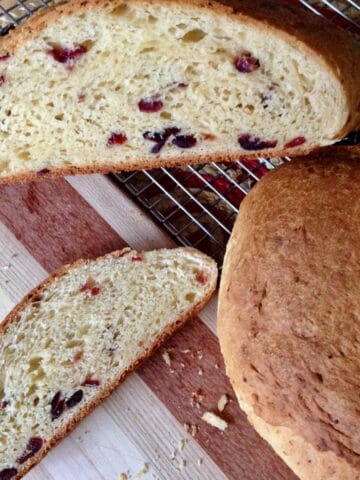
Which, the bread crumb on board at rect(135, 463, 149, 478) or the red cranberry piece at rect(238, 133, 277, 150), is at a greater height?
the red cranberry piece at rect(238, 133, 277, 150)

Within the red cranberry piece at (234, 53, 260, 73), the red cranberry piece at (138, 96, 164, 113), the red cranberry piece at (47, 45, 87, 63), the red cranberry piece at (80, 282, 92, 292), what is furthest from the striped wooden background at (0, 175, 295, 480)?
the red cranberry piece at (234, 53, 260, 73)

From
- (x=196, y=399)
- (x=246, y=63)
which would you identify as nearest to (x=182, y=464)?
(x=196, y=399)

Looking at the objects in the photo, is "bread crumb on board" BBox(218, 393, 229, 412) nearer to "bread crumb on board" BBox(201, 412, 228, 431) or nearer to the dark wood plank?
"bread crumb on board" BBox(201, 412, 228, 431)

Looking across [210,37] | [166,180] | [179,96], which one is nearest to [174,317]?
[166,180]

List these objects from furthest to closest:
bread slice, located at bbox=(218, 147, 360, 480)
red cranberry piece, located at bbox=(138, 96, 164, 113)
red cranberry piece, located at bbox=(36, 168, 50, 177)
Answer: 1. red cranberry piece, located at bbox=(36, 168, 50, 177)
2. red cranberry piece, located at bbox=(138, 96, 164, 113)
3. bread slice, located at bbox=(218, 147, 360, 480)

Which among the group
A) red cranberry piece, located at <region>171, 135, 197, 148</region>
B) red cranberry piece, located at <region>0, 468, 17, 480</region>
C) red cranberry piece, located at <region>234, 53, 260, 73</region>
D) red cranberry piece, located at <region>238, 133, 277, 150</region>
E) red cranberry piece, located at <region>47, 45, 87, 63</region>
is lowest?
red cranberry piece, located at <region>0, 468, 17, 480</region>

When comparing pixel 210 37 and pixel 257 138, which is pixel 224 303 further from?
pixel 210 37

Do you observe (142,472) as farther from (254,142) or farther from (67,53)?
(67,53)
